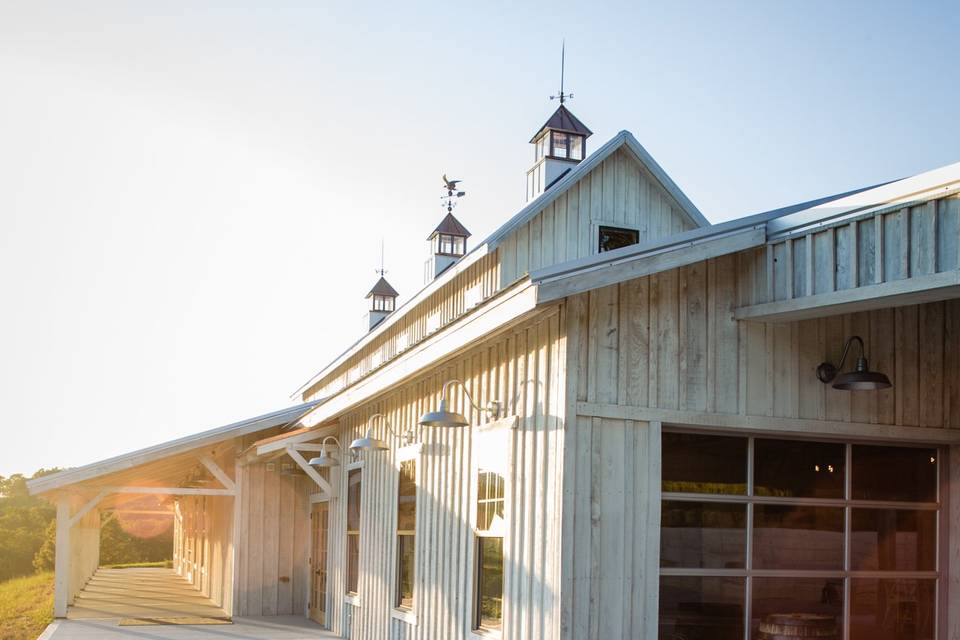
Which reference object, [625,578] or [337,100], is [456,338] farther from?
[337,100]

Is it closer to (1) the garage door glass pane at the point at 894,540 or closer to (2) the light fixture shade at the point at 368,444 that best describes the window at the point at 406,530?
(2) the light fixture shade at the point at 368,444

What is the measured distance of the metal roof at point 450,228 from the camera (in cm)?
2348

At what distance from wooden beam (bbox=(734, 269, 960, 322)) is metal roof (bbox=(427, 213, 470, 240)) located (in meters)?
16.3

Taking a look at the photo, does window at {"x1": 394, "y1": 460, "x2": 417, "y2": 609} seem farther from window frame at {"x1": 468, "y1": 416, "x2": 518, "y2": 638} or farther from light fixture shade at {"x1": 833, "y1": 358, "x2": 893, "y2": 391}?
light fixture shade at {"x1": 833, "y1": 358, "x2": 893, "y2": 391}

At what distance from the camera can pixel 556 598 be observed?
271 inches

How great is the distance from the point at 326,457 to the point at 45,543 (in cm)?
2684

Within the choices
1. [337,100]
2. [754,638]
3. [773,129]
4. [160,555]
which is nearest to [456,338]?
[754,638]

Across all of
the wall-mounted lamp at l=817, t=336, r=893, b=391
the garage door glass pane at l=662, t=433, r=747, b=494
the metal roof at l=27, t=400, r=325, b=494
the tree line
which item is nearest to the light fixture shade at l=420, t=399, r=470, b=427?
the garage door glass pane at l=662, t=433, r=747, b=494

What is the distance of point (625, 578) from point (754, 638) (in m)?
1.15

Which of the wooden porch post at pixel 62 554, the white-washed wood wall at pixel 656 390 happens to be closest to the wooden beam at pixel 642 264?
the white-washed wood wall at pixel 656 390

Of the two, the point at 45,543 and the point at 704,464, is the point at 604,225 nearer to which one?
the point at 704,464

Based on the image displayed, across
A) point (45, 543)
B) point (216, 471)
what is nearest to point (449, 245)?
point (216, 471)

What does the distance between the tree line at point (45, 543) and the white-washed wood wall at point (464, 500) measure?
85.8ft

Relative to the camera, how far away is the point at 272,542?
55.1ft
